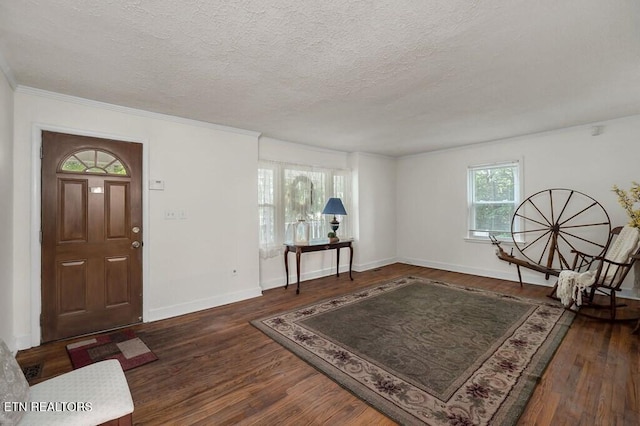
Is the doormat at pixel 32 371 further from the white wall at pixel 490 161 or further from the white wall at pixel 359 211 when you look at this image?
the white wall at pixel 490 161

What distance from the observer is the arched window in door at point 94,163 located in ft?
9.45

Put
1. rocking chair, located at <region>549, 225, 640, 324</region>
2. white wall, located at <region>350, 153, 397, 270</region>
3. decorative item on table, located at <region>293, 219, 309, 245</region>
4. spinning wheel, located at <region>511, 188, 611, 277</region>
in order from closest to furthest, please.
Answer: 1. rocking chair, located at <region>549, 225, 640, 324</region>
2. spinning wheel, located at <region>511, 188, 611, 277</region>
3. decorative item on table, located at <region>293, 219, 309, 245</region>
4. white wall, located at <region>350, 153, 397, 270</region>

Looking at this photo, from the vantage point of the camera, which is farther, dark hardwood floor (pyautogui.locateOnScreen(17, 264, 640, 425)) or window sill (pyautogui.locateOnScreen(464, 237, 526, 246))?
window sill (pyautogui.locateOnScreen(464, 237, 526, 246))

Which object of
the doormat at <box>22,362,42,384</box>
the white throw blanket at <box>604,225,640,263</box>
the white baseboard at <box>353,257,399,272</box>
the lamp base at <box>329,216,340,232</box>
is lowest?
the doormat at <box>22,362,42,384</box>

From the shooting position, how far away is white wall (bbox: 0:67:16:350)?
2.28 metres

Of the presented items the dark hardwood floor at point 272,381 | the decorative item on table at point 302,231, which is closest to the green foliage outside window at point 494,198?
the dark hardwood floor at point 272,381

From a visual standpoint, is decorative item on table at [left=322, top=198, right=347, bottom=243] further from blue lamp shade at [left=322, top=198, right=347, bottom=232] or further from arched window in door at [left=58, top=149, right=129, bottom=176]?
Answer: arched window in door at [left=58, top=149, right=129, bottom=176]

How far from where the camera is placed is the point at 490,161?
5066 millimetres

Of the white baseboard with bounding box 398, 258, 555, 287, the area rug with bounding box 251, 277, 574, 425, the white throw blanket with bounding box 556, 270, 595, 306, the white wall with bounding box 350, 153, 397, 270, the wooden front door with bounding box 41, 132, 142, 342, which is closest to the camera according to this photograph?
the area rug with bounding box 251, 277, 574, 425

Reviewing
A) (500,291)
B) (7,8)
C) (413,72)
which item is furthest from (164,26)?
(500,291)

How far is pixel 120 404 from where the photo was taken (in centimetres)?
126

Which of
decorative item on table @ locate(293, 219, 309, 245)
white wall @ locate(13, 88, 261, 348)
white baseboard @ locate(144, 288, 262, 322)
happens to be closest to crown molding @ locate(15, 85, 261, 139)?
white wall @ locate(13, 88, 261, 348)

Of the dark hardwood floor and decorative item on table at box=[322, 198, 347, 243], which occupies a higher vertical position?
decorative item on table at box=[322, 198, 347, 243]

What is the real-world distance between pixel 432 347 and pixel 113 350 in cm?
300
